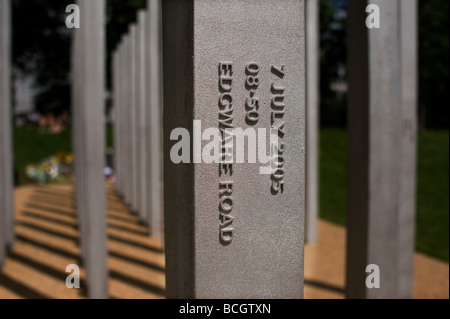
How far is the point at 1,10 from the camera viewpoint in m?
11.6

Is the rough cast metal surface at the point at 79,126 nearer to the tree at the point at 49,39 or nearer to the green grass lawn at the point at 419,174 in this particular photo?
the green grass lawn at the point at 419,174

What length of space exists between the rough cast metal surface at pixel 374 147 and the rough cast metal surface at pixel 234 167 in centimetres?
170

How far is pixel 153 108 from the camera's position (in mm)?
13367

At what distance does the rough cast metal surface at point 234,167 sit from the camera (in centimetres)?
434

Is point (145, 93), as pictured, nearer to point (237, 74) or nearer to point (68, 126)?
point (237, 74)

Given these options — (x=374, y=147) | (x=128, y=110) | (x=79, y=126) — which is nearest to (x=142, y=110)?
(x=128, y=110)

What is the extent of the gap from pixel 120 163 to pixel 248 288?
61.0ft

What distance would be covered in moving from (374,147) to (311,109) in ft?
20.0

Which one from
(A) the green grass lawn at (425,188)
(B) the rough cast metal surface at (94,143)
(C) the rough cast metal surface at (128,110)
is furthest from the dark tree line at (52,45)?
(B) the rough cast metal surface at (94,143)

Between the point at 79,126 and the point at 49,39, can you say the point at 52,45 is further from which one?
the point at 79,126

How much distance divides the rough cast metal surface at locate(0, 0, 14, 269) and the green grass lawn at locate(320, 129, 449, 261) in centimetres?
879

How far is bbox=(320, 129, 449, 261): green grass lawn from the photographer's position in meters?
12.7

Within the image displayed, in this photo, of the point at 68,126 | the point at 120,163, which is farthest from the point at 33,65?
the point at 120,163

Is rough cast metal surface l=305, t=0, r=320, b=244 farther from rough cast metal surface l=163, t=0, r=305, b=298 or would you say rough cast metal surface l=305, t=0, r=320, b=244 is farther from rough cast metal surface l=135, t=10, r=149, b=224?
rough cast metal surface l=163, t=0, r=305, b=298
